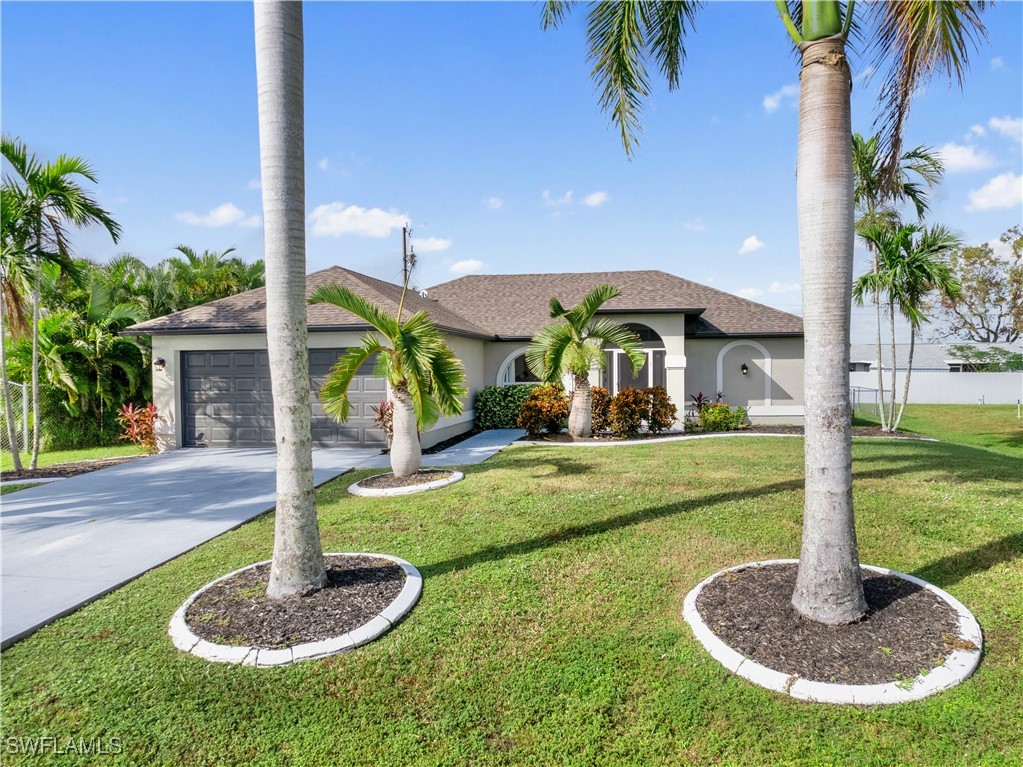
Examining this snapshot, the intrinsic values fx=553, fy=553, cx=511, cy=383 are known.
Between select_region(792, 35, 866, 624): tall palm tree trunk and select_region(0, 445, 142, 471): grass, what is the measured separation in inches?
588

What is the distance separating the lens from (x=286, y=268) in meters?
4.34

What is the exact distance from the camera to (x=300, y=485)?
4.50m

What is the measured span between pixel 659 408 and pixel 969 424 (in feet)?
56.9

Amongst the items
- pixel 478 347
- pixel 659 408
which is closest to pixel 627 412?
pixel 659 408

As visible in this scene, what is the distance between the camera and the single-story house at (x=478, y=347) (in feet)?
41.5

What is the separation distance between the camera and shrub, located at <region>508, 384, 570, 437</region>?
14.1 m

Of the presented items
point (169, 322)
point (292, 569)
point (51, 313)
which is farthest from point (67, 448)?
point (292, 569)

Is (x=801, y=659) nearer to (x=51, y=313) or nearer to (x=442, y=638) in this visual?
(x=442, y=638)

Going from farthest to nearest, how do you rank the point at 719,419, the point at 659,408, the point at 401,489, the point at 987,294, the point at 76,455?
1. the point at 987,294
2. the point at 719,419
3. the point at 659,408
4. the point at 76,455
5. the point at 401,489

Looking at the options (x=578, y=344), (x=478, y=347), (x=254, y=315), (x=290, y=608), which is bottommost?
(x=290, y=608)

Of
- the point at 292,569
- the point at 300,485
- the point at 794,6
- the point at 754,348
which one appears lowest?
the point at 292,569

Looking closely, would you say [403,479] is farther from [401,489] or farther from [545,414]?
[545,414]

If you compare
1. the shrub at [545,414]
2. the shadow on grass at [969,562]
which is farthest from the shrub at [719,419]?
the shadow on grass at [969,562]

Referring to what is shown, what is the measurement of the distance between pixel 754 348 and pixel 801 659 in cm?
1540
